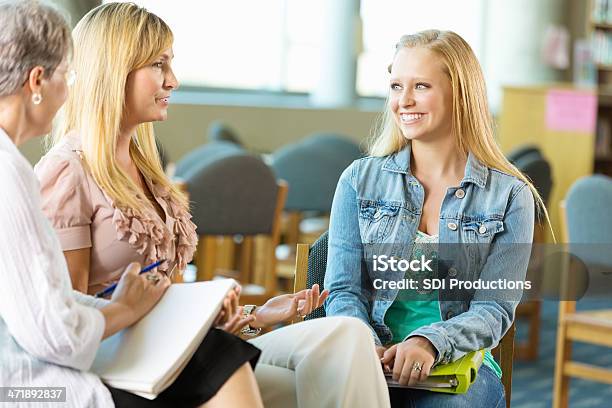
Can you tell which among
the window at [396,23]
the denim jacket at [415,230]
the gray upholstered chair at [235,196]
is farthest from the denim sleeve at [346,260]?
the window at [396,23]

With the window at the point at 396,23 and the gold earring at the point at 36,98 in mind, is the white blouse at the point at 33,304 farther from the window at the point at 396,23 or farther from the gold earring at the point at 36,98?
the window at the point at 396,23

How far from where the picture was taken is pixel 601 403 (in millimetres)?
4242

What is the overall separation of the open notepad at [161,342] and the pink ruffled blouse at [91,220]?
0.34 metres

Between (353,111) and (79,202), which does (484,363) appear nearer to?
(79,202)

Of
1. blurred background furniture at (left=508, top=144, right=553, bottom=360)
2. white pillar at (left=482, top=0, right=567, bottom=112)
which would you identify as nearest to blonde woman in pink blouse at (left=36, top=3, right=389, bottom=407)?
blurred background furniture at (left=508, top=144, right=553, bottom=360)

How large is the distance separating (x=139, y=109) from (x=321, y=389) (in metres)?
0.67

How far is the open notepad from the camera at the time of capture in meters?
1.53

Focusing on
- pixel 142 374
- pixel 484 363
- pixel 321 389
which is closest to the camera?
pixel 142 374

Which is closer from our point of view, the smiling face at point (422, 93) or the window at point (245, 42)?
the smiling face at point (422, 93)

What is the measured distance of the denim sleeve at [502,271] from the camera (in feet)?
6.52

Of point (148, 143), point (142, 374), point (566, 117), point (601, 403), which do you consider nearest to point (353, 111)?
point (566, 117)

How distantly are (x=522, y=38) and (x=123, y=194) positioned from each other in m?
7.01

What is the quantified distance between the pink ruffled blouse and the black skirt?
0.37 meters

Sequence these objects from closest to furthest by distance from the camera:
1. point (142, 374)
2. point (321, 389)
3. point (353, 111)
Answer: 1. point (142, 374)
2. point (321, 389)
3. point (353, 111)
